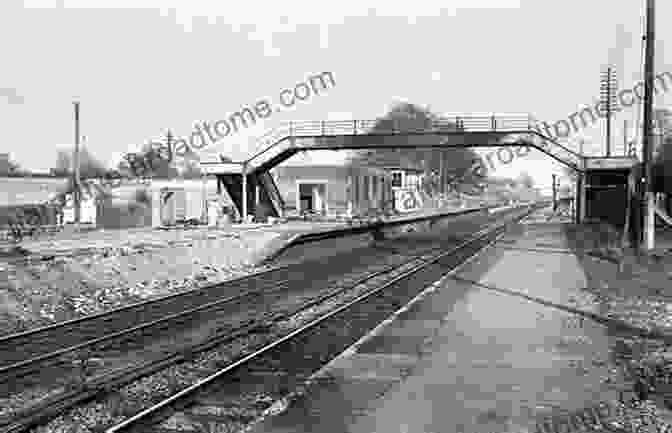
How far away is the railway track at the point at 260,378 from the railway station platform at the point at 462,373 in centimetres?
33

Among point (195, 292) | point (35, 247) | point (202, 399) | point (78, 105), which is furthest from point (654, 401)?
point (78, 105)


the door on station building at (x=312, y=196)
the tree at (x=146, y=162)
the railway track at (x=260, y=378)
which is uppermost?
the tree at (x=146, y=162)

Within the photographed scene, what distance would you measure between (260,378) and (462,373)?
2524 mm

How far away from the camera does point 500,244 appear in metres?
31.2

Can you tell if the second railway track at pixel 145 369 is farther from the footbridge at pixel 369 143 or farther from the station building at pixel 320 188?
the station building at pixel 320 188

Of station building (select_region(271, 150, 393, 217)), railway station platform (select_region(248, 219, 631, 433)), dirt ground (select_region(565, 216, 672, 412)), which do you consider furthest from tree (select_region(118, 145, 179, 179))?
railway station platform (select_region(248, 219, 631, 433))

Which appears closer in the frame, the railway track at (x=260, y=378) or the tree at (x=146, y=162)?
the railway track at (x=260, y=378)

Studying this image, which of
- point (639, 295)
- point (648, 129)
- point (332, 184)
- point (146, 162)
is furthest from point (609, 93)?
point (146, 162)

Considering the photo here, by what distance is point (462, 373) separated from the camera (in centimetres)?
834

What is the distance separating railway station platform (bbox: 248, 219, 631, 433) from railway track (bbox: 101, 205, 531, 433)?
331 millimetres

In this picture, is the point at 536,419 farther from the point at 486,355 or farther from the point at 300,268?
the point at 300,268

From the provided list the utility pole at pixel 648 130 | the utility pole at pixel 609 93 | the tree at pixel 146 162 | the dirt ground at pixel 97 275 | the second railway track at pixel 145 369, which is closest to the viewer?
the second railway track at pixel 145 369

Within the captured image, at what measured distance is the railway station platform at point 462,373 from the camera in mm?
6559

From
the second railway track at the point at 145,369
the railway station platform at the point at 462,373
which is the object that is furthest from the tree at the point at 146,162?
the railway station platform at the point at 462,373
